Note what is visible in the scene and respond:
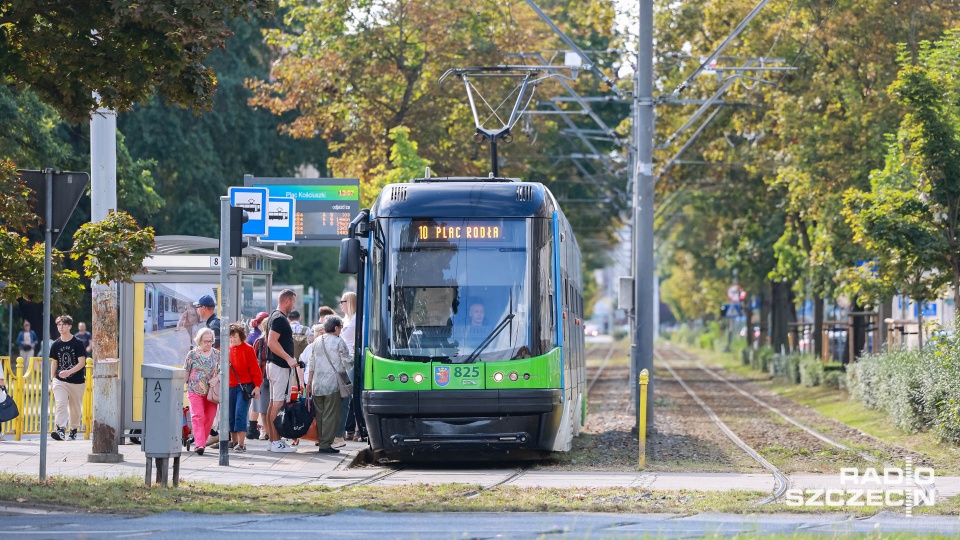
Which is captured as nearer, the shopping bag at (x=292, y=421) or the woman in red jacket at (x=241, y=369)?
the woman in red jacket at (x=241, y=369)

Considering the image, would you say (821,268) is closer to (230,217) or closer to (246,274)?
(246,274)

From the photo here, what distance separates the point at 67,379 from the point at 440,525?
416 inches

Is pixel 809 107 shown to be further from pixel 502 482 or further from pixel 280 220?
pixel 502 482

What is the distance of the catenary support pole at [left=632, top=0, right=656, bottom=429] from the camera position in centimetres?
2348

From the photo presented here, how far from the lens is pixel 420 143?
120ft

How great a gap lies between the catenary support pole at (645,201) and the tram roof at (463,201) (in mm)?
6563

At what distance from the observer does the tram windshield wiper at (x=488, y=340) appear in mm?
16641

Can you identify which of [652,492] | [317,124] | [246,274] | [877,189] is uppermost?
[317,124]

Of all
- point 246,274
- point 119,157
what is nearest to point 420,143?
point 119,157

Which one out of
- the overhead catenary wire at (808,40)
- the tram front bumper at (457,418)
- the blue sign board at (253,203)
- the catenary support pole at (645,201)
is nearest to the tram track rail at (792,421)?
the catenary support pole at (645,201)

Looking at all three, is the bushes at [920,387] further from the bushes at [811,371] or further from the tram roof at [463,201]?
the bushes at [811,371]

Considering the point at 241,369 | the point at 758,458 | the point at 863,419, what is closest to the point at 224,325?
the point at 241,369

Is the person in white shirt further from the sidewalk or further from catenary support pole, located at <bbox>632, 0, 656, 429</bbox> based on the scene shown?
catenary support pole, located at <bbox>632, 0, 656, 429</bbox>

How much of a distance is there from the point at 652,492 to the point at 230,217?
517cm
